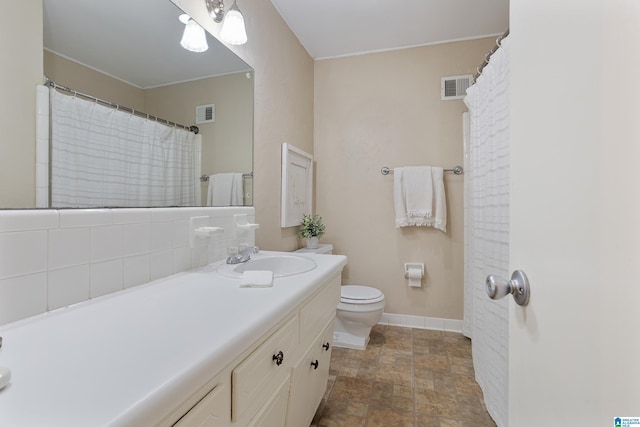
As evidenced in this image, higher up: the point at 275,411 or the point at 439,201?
the point at 439,201

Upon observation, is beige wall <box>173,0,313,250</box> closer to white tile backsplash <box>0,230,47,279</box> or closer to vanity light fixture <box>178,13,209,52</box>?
vanity light fixture <box>178,13,209,52</box>

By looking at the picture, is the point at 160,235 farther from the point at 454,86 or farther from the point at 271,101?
the point at 454,86

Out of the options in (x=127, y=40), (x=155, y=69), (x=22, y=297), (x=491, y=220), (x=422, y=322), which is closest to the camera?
(x=22, y=297)

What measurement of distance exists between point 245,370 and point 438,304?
2311mm

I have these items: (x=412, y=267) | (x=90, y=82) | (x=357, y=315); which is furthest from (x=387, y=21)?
(x=357, y=315)

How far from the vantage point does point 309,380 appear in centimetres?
118

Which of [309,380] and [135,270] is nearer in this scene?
[135,270]

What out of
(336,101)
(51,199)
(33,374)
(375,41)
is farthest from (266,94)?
(33,374)

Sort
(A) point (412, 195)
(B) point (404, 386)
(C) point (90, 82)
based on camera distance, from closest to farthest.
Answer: (C) point (90, 82) → (B) point (404, 386) → (A) point (412, 195)

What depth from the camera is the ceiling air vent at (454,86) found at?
2506 mm

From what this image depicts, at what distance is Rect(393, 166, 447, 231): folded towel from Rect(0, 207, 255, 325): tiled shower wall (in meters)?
1.82

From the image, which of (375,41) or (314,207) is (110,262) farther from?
(375,41)

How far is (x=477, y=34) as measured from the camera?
2438 mm

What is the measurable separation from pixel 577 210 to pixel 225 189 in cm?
139
